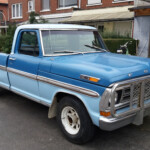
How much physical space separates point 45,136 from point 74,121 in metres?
0.65

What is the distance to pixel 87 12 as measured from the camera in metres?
17.8

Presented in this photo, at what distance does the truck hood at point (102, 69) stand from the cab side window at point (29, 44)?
1.98 feet

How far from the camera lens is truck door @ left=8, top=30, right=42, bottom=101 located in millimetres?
4037

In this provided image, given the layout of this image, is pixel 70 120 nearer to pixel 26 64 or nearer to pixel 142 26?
pixel 26 64

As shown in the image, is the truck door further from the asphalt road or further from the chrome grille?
the chrome grille

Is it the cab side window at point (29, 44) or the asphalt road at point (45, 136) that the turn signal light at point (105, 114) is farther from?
the cab side window at point (29, 44)

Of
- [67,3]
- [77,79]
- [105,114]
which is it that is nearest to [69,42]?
[77,79]

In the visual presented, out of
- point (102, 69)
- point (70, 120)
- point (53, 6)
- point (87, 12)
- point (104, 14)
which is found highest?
point (53, 6)

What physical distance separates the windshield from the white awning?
9649 mm

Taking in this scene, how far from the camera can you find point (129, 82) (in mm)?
2971

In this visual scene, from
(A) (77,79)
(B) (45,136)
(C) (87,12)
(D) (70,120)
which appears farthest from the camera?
(C) (87,12)

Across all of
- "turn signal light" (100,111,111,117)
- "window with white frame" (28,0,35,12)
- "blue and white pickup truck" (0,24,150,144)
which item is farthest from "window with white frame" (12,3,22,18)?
"turn signal light" (100,111,111,117)

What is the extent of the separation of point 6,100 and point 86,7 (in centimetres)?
1462

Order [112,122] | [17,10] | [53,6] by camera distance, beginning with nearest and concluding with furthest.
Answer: [112,122], [53,6], [17,10]
